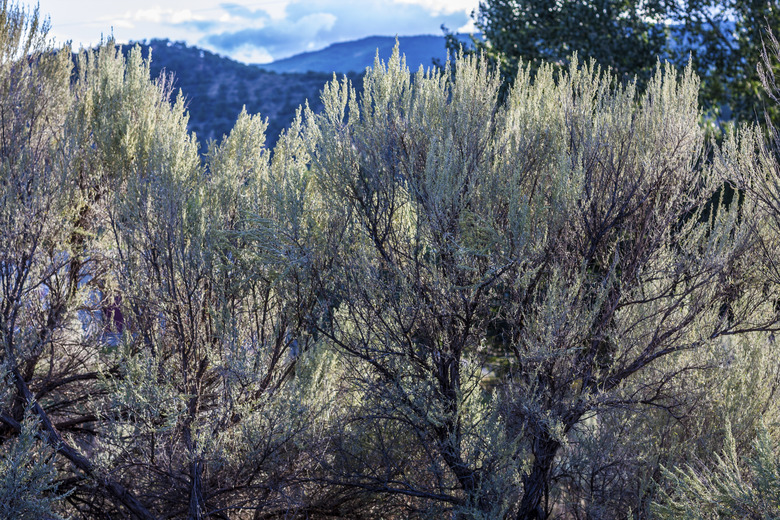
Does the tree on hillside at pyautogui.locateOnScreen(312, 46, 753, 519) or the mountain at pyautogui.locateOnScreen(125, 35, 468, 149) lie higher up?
the mountain at pyautogui.locateOnScreen(125, 35, 468, 149)

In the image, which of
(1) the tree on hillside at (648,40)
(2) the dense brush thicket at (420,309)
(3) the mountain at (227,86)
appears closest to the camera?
(2) the dense brush thicket at (420,309)

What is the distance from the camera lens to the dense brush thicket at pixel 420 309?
555 cm

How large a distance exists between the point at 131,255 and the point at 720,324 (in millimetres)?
6150

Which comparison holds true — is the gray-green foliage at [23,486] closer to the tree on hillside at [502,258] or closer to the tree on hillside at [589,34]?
the tree on hillside at [502,258]

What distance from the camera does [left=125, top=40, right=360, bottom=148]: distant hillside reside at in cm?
3512

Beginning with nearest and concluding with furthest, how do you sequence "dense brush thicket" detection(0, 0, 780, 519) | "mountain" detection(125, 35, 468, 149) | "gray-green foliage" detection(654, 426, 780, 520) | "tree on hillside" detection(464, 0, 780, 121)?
"gray-green foliage" detection(654, 426, 780, 520), "dense brush thicket" detection(0, 0, 780, 519), "tree on hillside" detection(464, 0, 780, 121), "mountain" detection(125, 35, 468, 149)

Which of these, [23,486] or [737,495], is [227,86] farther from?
[737,495]

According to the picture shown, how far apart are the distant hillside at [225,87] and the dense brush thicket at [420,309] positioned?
2650cm

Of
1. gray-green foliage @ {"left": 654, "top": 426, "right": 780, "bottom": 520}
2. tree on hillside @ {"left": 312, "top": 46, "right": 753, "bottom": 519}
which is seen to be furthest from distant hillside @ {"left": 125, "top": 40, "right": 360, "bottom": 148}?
gray-green foliage @ {"left": 654, "top": 426, "right": 780, "bottom": 520}

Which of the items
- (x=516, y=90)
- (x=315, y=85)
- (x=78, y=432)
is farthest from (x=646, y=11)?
(x=315, y=85)

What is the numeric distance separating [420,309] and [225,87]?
37.8m

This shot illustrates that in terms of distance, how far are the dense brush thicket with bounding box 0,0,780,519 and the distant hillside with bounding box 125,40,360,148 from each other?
26500 millimetres

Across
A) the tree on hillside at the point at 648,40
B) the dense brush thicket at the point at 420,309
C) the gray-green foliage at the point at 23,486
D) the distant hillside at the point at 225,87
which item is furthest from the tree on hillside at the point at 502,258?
the distant hillside at the point at 225,87

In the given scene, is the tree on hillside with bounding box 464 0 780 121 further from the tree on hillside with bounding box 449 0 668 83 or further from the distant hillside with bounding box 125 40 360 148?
the distant hillside with bounding box 125 40 360 148
